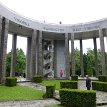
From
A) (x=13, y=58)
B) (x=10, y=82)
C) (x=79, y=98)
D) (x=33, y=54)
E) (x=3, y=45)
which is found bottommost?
(x=79, y=98)

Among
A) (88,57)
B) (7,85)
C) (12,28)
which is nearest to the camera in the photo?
(7,85)

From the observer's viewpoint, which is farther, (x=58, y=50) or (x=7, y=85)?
(x=58, y=50)

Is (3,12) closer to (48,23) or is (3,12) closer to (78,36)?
(48,23)

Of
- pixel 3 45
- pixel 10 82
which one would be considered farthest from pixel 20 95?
pixel 3 45

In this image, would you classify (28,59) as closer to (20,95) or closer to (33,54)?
(33,54)

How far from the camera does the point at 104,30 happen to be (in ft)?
99.0

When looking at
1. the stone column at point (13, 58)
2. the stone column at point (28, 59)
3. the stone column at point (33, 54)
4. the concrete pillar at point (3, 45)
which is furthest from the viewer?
the stone column at point (28, 59)

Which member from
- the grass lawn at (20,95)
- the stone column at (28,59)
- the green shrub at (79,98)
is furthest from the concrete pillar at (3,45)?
the green shrub at (79,98)

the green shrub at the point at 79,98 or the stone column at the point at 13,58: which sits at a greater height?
the stone column at the point at 13,58

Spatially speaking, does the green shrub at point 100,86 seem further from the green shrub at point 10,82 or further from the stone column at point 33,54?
the stone column at point 33,54

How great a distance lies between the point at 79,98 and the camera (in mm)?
10578

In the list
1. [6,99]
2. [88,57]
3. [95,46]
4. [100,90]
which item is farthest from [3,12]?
[88,57]

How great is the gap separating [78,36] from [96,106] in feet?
81.7

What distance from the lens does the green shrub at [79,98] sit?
10406 millimetres
